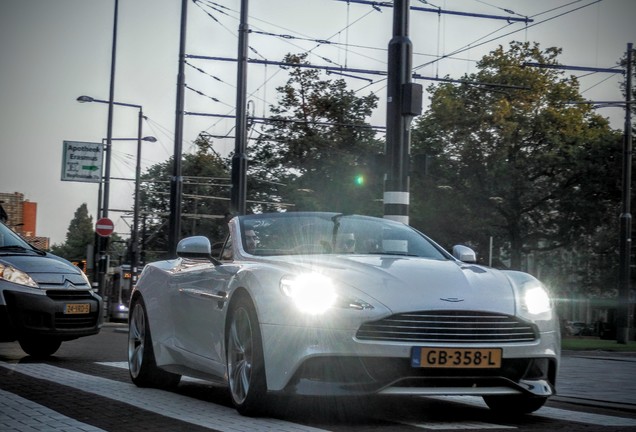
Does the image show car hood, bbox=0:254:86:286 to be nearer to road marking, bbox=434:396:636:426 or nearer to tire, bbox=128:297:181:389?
tire, bbox=128:297:181:389

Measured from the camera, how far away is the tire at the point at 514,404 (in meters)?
7.08

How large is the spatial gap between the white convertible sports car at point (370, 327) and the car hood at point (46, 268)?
4.27 meters

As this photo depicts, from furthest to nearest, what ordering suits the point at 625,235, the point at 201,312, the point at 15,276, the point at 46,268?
the point at 625,235 → the point at 46,268 → the point at 15,276 → the point at 201,312

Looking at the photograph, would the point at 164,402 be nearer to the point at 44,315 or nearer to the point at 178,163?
the point at 44,315

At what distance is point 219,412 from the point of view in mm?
7023

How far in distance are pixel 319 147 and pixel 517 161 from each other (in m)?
8.05

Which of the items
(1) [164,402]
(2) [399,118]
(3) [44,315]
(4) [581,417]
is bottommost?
(1) [164,402]

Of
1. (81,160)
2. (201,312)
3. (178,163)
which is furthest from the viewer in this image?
(81,160)

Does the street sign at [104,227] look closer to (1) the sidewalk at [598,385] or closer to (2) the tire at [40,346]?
(1) the sidewalk at [598,385]

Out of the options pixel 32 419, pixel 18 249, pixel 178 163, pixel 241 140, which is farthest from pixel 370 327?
pixel 178 163

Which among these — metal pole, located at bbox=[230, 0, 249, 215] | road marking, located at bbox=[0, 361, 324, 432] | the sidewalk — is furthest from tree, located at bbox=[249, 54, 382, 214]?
road marking, located at bbox=[0, 361, 324, 432]

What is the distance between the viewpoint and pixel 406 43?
1407 centimetres

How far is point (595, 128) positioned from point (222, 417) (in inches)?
1621

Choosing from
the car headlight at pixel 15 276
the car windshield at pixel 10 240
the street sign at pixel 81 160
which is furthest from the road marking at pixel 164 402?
the street sign at pixel 81 160
